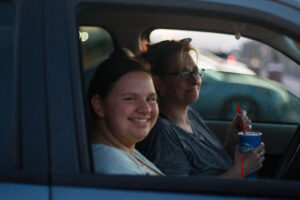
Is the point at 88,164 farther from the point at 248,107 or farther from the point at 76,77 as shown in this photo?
the point at 248,107

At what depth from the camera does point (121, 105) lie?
200 centimetres

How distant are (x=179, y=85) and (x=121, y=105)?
2.29 feet

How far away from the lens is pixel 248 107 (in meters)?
4.02

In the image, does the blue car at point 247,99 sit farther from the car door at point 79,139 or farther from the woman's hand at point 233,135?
the car door at point 79,139

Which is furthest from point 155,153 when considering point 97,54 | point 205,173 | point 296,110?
point 296,110

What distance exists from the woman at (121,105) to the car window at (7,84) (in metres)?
0.42

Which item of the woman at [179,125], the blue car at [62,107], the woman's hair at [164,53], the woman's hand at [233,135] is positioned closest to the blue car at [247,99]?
the woman's hand at [233,135]

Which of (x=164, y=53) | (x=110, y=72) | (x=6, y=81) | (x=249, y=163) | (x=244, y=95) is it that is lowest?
(x=249, y=163)

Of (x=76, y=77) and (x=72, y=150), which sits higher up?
(x=76, y=77)

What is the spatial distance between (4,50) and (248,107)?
2.72m

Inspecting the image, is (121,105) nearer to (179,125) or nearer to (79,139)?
(79,139)

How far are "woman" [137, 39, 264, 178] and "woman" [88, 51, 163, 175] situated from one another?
1.01 ft

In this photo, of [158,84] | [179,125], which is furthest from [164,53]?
[179,125]

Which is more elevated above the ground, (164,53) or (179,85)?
(164,53)
